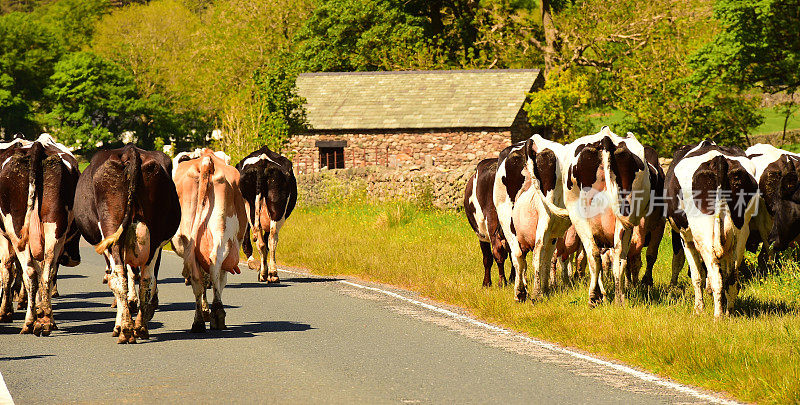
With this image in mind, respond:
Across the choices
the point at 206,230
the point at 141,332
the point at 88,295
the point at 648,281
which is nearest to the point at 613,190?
the point at 648,281

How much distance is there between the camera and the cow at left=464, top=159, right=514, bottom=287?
15.6 m

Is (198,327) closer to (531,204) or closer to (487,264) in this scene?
(531,204)

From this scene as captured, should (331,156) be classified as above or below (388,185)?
above

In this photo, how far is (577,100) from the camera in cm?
5331

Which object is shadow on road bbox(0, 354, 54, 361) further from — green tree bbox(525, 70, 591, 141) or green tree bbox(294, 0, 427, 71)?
green tree bbox(294, 0, 427, 71)

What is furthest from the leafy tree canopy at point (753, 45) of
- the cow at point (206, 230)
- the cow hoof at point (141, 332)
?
the cow hoof at point (141, 332)

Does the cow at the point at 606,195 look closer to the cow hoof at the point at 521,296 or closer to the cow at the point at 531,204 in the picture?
the cow at the point at 531,204

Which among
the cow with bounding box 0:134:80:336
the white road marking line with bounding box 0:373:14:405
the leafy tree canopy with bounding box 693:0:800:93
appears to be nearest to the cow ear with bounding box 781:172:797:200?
the cow with bounding box 0:134:80:336

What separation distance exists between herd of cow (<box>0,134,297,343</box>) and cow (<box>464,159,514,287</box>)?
14.2ft

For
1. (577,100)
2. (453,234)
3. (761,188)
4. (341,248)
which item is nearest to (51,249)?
(761,188)

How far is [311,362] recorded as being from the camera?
394 inches

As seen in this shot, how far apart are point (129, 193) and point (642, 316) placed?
5.57 metres

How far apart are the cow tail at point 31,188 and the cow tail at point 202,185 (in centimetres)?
181

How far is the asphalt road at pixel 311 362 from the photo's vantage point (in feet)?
27.7
